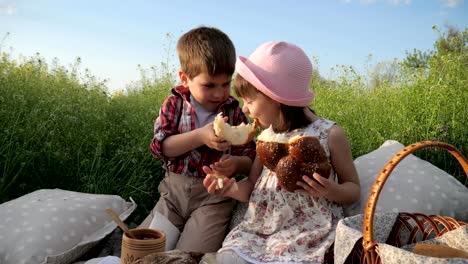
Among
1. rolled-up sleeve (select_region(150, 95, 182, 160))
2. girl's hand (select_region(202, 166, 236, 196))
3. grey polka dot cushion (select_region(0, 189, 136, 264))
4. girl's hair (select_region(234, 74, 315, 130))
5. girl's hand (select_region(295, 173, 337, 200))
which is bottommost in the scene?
grey polka dot cushion (select_region(0, 189, 136, 264))

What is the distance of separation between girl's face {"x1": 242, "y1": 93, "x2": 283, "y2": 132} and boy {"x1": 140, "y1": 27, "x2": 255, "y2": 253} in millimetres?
268

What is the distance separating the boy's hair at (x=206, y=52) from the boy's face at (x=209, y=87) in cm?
3

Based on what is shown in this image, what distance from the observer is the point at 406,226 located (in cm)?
228

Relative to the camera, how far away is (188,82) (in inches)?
105

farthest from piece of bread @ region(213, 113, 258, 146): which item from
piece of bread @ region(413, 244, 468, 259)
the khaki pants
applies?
piece of bread @ region(413, 244, 468, 259)

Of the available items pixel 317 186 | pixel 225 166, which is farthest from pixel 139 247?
pixel 317 186

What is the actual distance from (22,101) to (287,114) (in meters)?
2.46

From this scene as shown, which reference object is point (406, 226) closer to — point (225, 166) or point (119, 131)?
point (225, 166)

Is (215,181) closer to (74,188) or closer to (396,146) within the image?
(396,146)

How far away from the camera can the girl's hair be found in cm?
233

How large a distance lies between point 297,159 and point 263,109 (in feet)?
1.06

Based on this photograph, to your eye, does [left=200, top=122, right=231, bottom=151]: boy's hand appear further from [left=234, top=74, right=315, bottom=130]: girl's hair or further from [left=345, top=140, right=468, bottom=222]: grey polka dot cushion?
[left=345, top=140, right=468, bottom=222]: grey polka dot cushion

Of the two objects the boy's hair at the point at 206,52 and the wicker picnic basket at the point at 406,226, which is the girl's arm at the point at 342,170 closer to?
the wicker picnic basket at the point at 406,226

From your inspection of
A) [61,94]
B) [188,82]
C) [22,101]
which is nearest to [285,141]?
[188,82]
